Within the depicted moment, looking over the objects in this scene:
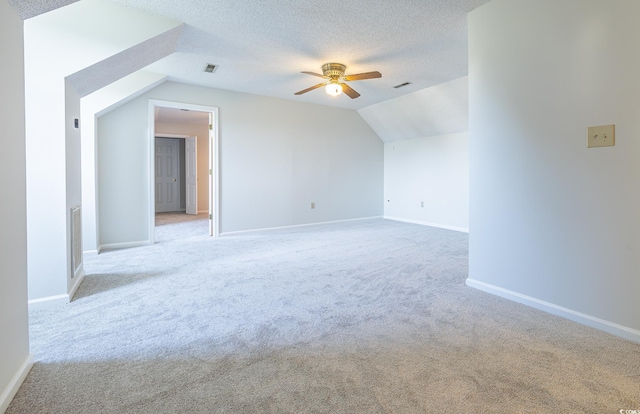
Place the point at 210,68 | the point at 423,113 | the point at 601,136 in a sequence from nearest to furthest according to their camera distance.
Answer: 1. the point at 601,136
2. the point at 210,68
3. the point at 423,113

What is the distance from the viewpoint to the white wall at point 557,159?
1.95 meters

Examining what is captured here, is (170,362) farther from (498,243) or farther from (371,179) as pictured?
(371,179)

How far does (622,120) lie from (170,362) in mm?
2918

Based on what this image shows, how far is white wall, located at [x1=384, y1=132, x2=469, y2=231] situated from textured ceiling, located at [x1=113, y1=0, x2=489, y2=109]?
5.16ft

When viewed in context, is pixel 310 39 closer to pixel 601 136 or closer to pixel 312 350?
pixel 601 136

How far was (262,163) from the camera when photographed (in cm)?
586

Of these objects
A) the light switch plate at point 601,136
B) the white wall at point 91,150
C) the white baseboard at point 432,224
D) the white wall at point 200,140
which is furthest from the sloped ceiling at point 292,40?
the white wall at point 200,140

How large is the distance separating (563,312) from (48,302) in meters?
3.72

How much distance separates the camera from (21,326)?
61.7 inches

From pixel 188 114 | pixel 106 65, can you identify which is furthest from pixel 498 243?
pixel 188 114

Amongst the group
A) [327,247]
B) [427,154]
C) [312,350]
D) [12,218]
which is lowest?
[312,350]

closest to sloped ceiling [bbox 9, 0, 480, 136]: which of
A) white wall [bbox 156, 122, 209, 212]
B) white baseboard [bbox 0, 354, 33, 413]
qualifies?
white baseboard [bbox 0, 354, 33, 413]

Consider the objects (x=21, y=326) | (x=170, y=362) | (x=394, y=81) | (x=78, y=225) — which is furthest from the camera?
(x=394, y=81)

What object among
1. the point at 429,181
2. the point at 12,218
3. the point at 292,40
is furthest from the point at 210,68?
the point at 429,181
